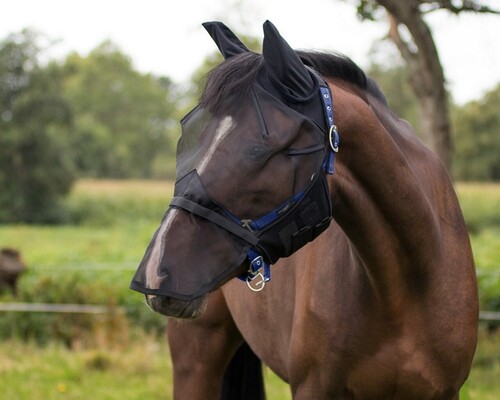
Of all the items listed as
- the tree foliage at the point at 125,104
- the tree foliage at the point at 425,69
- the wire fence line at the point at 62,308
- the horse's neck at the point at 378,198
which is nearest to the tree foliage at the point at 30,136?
the wire fence line at the point at 62,308

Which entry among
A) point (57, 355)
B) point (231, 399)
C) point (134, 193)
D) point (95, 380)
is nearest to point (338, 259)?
point (231, 399)

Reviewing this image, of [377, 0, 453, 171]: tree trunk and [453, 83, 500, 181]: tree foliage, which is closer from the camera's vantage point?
[377, 0, 453, 171]: tree trunk

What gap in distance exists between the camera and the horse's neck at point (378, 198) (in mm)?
2213

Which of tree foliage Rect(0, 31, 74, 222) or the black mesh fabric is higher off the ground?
the black mesh fabric

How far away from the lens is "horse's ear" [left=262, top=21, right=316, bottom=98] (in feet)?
6.29

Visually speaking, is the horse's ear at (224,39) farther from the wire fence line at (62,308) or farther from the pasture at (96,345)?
the wire fence line at (62,308)

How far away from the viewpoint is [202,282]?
184 cm

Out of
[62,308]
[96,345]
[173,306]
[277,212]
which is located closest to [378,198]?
[277,212]

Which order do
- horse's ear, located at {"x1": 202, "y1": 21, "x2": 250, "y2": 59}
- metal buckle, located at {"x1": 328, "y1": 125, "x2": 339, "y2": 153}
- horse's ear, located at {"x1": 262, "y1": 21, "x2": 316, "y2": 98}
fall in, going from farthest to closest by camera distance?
horse's ear, located at {"x1": 202, "y1": 21, "x2": 250, "y2": 59} < metal buckle, located at {"x1": 328, "y1": 125, "x2": 339, "y2": 153} < horse's ear, located at {"x1": 262, "y1": 21, "x2": 316, "y2": 98}

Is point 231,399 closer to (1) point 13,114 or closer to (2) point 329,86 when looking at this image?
(2) point 329,86

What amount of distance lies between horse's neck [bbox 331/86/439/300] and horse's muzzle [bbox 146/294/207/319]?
1.95 ft

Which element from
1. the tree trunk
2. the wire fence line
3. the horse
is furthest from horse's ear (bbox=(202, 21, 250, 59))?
the wire fence line

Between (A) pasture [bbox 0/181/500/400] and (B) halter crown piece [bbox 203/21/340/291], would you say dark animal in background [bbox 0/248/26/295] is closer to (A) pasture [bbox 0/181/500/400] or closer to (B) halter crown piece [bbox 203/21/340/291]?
(A) pasture [bbox 0/181/500/400]

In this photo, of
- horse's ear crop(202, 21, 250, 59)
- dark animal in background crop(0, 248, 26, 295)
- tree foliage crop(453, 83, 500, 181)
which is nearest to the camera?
horse's ear crop(202, 21, 250, 59)
